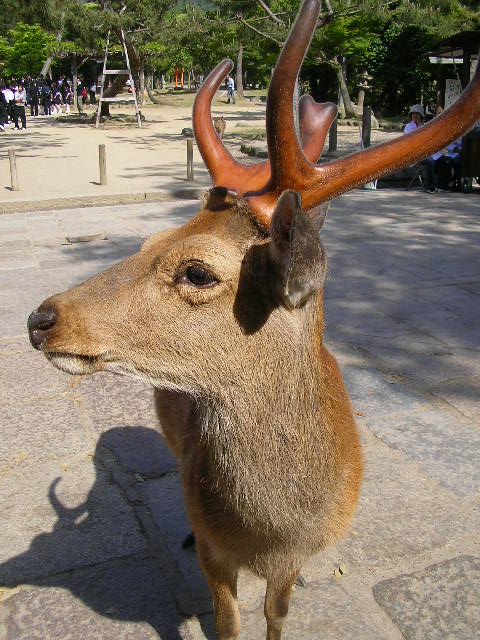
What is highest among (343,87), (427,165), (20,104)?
(343,87)

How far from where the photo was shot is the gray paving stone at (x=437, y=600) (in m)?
2.59

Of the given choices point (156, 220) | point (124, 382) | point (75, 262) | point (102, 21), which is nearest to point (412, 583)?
point (124, 382)

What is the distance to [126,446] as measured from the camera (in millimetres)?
3908

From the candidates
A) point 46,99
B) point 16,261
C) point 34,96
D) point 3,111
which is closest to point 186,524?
point 16,261

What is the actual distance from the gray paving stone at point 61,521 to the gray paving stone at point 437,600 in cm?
117

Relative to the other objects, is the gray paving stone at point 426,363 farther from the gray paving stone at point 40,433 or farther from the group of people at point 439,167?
the group of people at point 439,167

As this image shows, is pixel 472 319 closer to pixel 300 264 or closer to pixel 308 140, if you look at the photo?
pixel 308 140

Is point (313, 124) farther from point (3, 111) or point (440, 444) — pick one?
point (3, 111)

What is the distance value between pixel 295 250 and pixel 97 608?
191 cm

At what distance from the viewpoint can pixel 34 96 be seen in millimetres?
37562

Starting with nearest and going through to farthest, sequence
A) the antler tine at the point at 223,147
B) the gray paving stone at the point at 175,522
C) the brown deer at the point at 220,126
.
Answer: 1. the antler tine at the point at 223,147
2. the gray paving stone at the point at 175,522
3. the brown deer at the point at 220,126

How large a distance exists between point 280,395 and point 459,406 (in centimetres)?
A: 267

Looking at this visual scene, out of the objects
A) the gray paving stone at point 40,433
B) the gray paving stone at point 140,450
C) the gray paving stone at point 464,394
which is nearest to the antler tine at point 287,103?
the gray paving stone at point 140,450

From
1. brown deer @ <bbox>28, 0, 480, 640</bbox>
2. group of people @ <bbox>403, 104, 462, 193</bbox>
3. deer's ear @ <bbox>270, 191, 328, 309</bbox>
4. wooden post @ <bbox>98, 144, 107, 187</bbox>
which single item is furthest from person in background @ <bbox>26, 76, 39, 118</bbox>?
deer's ear @ <bbox>270, 191, 328, 309</bbox>
